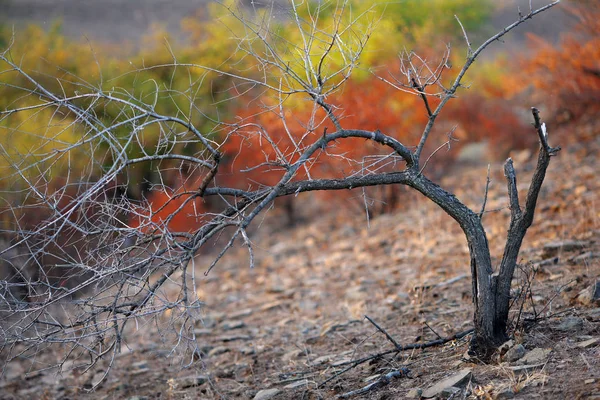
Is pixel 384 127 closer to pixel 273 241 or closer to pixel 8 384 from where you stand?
pixel 273 241

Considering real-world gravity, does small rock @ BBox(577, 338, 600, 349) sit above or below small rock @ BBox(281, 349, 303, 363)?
below

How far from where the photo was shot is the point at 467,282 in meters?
6.72

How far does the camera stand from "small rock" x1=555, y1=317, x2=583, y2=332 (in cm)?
441

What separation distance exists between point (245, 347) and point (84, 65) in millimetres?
11583

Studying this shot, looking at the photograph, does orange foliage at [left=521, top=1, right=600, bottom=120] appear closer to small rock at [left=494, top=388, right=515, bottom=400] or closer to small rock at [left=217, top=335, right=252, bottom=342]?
small rock at [left=217, top=335, right=252, bottom=342]

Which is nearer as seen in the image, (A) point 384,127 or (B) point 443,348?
(B) point 443,348

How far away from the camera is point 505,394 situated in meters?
3.69

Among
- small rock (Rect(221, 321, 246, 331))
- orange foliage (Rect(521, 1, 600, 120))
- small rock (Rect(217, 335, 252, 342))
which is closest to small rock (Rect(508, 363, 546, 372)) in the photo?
small rock (Rect(217, 335, 252, 342))

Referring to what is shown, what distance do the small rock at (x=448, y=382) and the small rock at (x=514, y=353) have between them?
257mm

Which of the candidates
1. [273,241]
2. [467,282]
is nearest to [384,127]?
[273,241]

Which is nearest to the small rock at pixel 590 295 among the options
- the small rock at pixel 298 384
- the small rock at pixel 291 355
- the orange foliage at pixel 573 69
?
the small rock at pixel 298 384

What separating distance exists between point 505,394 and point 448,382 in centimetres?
37

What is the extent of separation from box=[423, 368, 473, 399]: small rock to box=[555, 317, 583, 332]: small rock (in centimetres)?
81

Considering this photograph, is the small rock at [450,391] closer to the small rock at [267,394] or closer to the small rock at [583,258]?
the small rock at [267,394]
